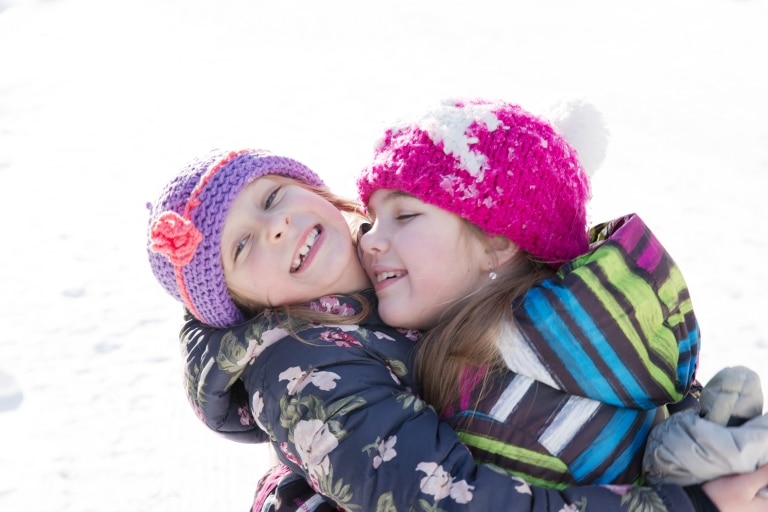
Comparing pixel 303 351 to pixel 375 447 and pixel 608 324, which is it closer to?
pixel 375 447

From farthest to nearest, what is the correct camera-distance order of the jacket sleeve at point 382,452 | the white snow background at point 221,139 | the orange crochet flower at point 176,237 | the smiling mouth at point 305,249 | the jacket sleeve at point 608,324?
the white snow background at point 221,139, the smiling mouth at point 305,249, the orange crochet flower at point 176,237, the jacket sleeve at point 608,324, the jacket sleeve at point 382,452

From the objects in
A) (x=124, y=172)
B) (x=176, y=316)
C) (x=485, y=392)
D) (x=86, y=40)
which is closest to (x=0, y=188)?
(x=124, y=172)

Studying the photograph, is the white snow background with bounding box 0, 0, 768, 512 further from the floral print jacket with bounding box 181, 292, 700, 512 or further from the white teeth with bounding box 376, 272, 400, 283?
the floral print jacket with bounding box 181, 292, 700, 512

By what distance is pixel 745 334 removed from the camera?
2670 mm

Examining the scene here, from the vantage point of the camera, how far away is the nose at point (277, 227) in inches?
66.8

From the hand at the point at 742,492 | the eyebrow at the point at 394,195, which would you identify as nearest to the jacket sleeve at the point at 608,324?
the hand at the point at 742,492

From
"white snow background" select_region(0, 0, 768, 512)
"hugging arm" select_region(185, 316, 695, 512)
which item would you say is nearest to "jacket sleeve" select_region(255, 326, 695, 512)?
"hugging arm" select_region(185, 316, 695, 512)

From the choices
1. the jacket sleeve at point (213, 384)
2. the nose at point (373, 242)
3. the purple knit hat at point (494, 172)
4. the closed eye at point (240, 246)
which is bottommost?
the jacket sleeve at point (213, 384)

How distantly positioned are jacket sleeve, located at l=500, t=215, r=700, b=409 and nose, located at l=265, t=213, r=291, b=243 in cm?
52

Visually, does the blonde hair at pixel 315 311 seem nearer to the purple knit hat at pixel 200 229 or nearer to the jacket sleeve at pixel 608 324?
the purple knit hat at pixel 200 229

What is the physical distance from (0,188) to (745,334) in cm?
327

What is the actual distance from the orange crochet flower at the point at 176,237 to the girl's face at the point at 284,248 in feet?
0.22

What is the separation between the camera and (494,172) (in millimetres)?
1596

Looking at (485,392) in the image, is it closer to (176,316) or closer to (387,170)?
(387,170)
